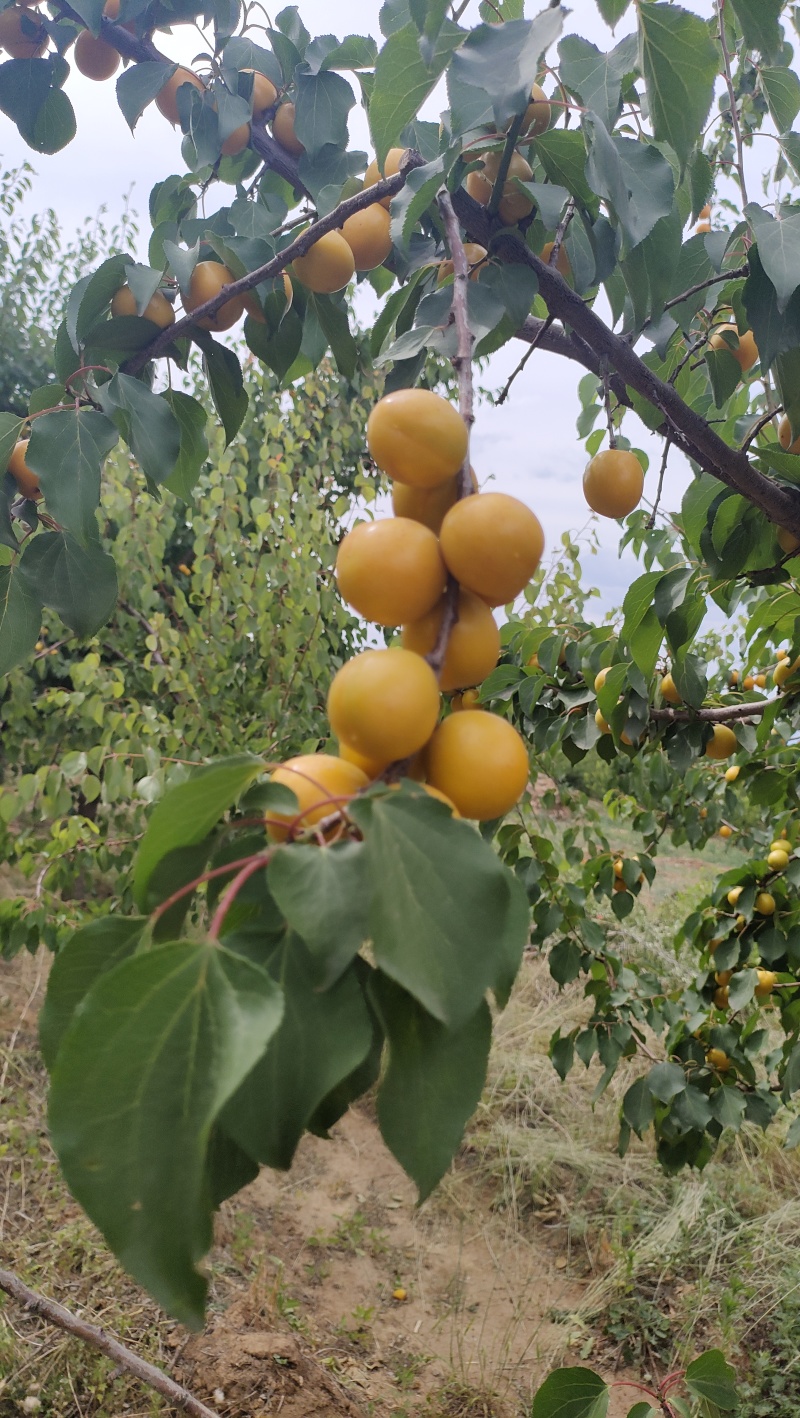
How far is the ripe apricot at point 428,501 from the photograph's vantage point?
42 centimetres

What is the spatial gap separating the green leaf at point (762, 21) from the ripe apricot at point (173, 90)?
1.62 feet

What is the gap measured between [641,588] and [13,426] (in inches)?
24.3

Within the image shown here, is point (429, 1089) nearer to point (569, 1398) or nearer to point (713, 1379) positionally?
point (569, 1398)

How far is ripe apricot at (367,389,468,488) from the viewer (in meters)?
0.38

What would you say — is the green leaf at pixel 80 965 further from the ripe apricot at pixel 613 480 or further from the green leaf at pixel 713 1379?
the green leaf at pixel 713 1379

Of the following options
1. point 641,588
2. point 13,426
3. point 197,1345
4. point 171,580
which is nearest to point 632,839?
point 171,580

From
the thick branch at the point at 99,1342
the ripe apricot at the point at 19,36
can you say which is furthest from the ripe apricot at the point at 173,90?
the thick branch at the point at 99,1342

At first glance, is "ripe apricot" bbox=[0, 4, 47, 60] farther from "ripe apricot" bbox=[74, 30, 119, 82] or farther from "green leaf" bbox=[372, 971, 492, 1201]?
"green leaf" bbox=[372, 971, 492, 1201]

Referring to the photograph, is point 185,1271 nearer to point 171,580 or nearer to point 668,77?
point 668,77

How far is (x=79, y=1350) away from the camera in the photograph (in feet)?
5.43

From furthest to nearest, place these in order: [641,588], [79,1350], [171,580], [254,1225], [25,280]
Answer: [25,280] → [171,580] → [254,1225] → [79,1350] → [641,588]

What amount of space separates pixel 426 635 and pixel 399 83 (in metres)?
0.45

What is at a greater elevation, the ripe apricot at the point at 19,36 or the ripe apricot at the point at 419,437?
the ripe apricot at the point at 19,36

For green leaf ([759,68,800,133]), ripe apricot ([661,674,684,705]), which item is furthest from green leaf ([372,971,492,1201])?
ripe apricot ([661,674,684,705])
